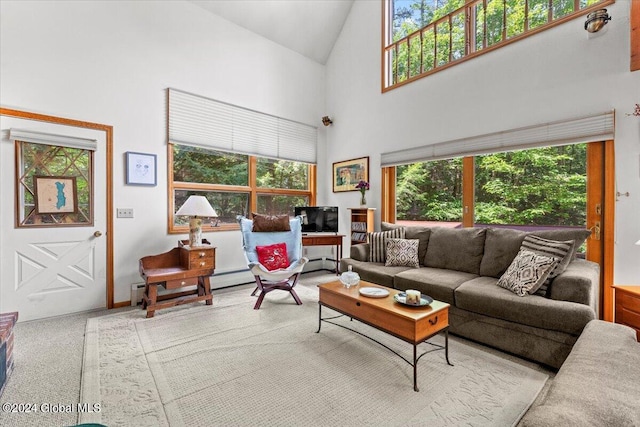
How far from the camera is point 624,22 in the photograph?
7.99 ft

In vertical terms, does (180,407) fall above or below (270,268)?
below

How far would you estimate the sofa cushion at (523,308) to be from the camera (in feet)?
6.25

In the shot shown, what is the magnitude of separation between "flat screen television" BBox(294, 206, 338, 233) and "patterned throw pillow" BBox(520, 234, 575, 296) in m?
2.66

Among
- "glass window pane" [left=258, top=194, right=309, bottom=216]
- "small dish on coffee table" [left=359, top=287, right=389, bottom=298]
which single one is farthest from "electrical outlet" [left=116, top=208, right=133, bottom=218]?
"small dish on coffee table" [left=359, top=287, right=389, bottom=298]

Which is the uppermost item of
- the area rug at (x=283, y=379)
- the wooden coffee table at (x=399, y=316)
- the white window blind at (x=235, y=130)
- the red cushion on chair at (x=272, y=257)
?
the white window blind at (x=235, y=130)

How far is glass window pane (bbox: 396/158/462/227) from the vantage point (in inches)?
146

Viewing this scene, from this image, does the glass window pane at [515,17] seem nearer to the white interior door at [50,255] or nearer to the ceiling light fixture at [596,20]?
the ceiling light fixture at [596,20]

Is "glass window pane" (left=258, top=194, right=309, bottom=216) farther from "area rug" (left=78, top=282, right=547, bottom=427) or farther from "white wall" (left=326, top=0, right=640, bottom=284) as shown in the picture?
"area rug" (left=78, top=282, right=547, bottom=427)

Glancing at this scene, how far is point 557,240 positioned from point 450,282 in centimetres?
97

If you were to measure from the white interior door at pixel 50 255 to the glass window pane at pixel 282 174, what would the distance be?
6.66 ft

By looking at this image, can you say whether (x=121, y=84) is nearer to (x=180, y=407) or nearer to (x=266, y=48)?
(x=266, y=48)

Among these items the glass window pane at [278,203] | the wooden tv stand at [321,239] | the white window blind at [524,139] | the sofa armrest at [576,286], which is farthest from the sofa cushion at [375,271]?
the glass window pane at [278,203]

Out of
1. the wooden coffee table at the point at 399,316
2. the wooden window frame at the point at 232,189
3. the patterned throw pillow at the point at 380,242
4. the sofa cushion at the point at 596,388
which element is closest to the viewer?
the sofa cushion at the point at 596,388

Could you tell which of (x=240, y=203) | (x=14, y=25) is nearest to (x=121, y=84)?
(x=14, y=25)
